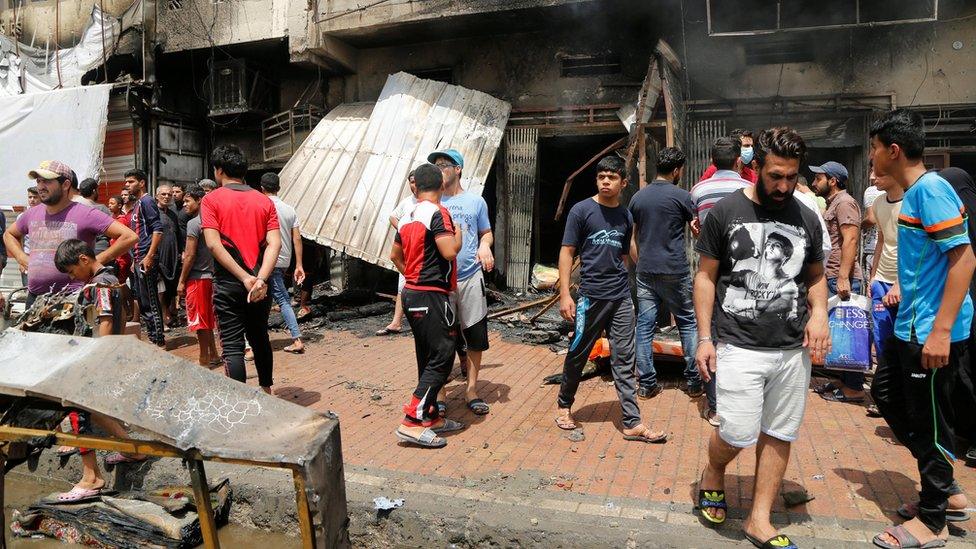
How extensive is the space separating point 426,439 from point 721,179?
9.33 ft

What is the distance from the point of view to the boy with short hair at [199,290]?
19.9 feet

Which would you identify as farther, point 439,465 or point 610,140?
point 610,140

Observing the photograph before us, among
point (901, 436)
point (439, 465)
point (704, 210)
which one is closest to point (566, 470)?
point (439, 465)

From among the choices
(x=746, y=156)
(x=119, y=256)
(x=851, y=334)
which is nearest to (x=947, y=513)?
(x=851, y=334)

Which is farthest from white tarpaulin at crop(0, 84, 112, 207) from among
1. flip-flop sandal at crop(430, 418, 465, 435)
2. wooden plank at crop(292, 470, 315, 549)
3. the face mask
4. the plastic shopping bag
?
the plastic shopping bag

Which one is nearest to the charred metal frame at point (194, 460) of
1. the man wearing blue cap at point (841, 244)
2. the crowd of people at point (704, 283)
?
the crowd of people at point (704, 283)

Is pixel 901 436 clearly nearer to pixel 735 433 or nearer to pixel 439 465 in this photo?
pixel 735 433

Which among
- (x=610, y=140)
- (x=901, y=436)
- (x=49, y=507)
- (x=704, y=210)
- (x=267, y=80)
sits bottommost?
(x=49, y=507)

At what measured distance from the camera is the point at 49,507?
3.74 m

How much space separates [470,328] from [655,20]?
711 cm

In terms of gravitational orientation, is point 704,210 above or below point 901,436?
above

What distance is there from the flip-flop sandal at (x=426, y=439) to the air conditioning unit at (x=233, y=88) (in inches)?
367

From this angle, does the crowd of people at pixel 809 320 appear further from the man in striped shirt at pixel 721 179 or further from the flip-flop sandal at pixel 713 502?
the man in striped shirt at pixel 721 179

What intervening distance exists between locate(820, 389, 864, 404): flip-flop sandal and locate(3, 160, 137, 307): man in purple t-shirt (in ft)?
17.8
